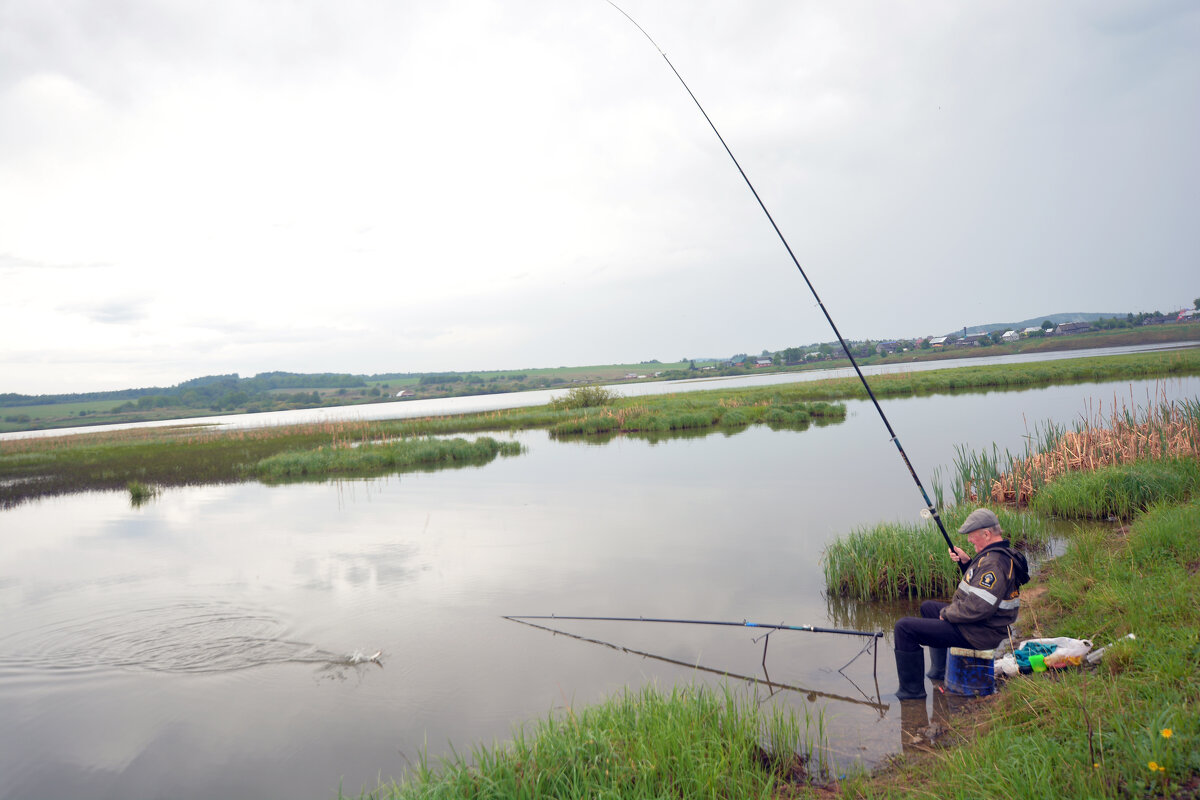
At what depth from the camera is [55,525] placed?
1839 cm

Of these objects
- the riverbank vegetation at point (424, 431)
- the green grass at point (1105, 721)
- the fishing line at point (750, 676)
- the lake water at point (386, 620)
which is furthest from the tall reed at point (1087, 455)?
the riverbank vegetation at point (424, 431)

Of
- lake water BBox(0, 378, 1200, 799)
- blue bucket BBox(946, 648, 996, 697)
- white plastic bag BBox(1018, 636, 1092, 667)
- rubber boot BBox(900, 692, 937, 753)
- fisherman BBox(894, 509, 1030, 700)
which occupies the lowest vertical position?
lake water BBox(0, 378, 1200, 799)

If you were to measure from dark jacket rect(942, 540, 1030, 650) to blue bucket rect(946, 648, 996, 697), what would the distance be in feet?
0.62

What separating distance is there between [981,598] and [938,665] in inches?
53.3

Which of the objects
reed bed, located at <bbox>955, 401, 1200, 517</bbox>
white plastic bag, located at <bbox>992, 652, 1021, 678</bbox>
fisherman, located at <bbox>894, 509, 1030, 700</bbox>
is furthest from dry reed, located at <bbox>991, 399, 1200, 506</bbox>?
fisherman, located at <bbox>894, 509, 1030, 700</bbox>

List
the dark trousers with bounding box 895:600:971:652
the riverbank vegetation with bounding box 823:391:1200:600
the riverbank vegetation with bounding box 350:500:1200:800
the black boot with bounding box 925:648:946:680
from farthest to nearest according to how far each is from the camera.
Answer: the riverbank vegetation with bounding box 823:391:1200:600, the black boot with bounding box 925:648:946:680, the dark trousers with bounding box 895:600:971:652, the riverbank vegetation with bounding box 350:500:1200:800

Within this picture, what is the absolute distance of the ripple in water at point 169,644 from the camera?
8234 mm

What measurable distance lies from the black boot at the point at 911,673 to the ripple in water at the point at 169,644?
5.92 m

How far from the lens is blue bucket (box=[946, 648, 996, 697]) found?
5.15 metres

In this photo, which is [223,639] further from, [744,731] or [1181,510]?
[1181,510]

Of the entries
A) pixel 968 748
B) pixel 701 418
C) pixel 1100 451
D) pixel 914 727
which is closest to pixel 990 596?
pixel 968 748

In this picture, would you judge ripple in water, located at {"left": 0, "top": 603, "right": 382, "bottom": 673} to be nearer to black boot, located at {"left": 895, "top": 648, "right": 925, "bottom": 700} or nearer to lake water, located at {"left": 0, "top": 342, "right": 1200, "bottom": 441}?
black boot, located at {"left": 895, "top": 648, "right": 925, "bottom": 700}

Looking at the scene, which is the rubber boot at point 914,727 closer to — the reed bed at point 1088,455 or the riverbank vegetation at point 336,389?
the reed bed at point 1088,455

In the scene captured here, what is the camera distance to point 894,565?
877 cm
